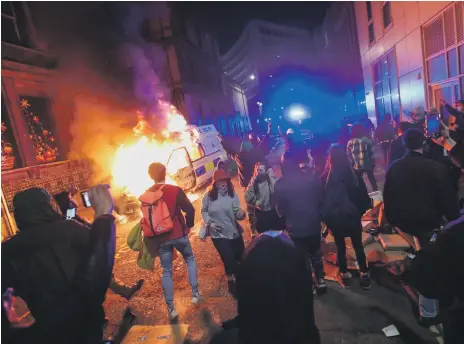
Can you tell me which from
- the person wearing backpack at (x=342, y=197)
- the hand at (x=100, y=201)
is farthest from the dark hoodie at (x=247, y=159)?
the hand at (x=100, y=201)

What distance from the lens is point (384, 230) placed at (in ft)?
18.6

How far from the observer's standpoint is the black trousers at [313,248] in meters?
4.18

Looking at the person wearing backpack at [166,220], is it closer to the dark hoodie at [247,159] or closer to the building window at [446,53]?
the dark hoodie at [247,159]

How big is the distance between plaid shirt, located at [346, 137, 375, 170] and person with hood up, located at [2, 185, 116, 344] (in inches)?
247

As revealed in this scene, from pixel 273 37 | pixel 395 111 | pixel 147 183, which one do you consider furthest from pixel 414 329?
pixel 273 37

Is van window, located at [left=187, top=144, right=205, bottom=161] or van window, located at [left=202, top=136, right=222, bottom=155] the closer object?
van window, located at [left=187, top=144, right=205, bottom=161]

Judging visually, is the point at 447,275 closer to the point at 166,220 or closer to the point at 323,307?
the point at 323,307

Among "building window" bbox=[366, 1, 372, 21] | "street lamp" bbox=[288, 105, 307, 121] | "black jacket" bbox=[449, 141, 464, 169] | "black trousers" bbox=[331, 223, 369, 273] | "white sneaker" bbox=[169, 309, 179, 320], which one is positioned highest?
"building window" bbox=[366, 1, 372, 21]

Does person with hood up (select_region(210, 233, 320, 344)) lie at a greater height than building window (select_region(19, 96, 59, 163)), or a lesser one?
lesser

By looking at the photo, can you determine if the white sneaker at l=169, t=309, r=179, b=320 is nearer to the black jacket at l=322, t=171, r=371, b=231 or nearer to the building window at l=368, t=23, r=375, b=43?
the black jacket at l=322, t=171, r=371, b=231

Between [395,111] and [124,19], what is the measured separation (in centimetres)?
1746

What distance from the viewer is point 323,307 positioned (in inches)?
161

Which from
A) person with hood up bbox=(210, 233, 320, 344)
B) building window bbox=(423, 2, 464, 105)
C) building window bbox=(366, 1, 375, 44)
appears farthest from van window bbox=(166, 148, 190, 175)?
building window bbox=(366, 1, 375, 44)

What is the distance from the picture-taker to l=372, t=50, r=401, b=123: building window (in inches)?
628
